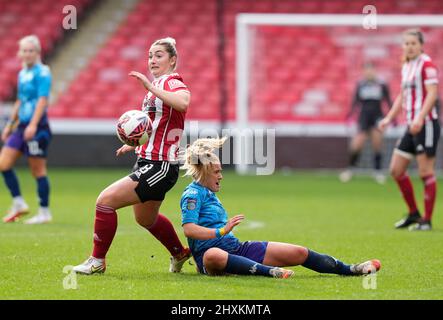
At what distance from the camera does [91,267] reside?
743 centimetres

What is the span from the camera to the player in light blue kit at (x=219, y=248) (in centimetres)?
721

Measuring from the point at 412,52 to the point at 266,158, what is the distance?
32.4 feet

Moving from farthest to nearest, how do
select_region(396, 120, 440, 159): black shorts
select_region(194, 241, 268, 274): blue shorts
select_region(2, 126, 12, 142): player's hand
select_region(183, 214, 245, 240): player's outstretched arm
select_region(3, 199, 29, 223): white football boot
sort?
select_region(3, 199, 29, 223): white football boot < select_region(2, 126, 12, 142): player's hand < select_region(396, 120, 440, 159): black shorts < select_region(194, 241, 268, 274): blue shorts < select_region(183, 214, 245, 240): player's outstretched arm

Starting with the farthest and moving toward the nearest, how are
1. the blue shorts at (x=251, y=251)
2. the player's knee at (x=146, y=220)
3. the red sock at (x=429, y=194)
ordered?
the red sock at (x=429, y=194) < the player's knee at (x=146, y=220) < the blue shorts at (x=251, y=251)

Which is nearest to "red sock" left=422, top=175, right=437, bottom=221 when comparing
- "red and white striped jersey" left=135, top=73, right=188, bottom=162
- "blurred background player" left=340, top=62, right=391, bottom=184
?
"red and white striped jersey" left=135, top=73, right=188, bottom=162

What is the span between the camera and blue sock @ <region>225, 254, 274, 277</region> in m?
7.20

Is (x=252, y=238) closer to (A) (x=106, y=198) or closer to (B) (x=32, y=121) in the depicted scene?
(B) (x=32, y=121)

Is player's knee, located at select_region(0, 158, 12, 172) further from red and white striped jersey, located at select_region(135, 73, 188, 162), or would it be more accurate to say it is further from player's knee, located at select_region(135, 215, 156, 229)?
red and white striped jersey, located at select_region(135, 73, 188, 162)

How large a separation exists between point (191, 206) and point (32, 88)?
15.9 ft

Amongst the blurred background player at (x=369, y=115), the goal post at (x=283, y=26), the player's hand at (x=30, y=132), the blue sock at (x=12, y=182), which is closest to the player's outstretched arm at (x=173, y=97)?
the player's hand at (x=30, y=132)

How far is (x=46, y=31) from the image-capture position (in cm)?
2488

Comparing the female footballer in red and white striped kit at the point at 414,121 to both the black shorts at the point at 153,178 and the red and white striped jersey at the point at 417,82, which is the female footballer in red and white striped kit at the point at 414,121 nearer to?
the red and white striped jersey at the point at 417,82

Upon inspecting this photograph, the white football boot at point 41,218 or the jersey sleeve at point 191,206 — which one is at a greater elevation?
the jersey sleeve at point 191,206
